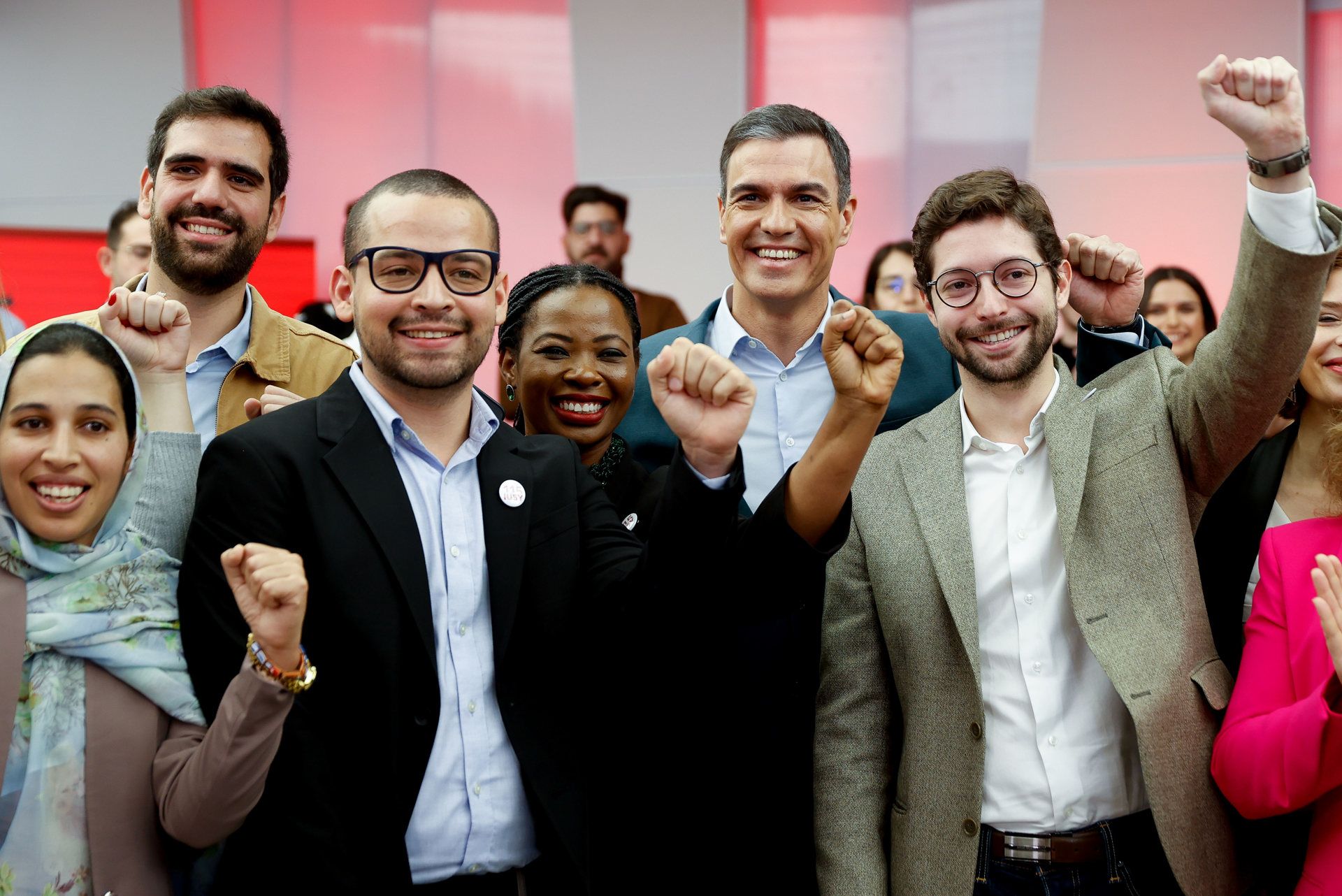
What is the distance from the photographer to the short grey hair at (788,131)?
2809mm

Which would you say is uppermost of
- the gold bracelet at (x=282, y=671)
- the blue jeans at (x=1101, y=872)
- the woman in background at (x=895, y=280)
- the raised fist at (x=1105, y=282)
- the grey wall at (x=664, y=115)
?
the grey wall at (x=664, y=115)

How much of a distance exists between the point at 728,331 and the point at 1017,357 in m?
0.78

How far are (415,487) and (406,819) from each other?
517mm

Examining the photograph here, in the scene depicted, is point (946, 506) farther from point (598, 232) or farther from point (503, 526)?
point (598, 232)

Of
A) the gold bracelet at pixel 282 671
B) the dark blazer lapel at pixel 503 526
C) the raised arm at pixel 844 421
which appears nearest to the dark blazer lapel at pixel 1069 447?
the raised arm at pixel 844 421

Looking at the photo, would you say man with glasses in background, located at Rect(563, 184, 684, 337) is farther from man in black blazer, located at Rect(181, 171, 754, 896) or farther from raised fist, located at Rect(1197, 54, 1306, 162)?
raised fist, located at Rect(1197, 54, 1306, 162)

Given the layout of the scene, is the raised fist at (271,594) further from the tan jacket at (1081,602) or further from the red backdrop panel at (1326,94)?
the red backdrop panel at (1326,94)

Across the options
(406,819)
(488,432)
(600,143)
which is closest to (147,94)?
(600,143)

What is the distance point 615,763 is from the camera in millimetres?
2248

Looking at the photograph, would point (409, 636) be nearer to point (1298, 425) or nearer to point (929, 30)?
point (1298, 425)

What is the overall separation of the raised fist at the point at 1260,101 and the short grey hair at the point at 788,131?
98 cm

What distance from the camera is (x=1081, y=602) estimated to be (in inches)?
84.3

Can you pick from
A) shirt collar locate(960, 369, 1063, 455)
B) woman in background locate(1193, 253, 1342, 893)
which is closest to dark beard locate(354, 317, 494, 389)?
shirt collar locate(960, 369, 1063, 455)

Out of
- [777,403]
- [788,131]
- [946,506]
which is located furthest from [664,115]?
[946,506]
